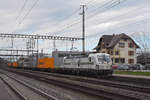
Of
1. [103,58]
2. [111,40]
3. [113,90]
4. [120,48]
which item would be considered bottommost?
[113,90]

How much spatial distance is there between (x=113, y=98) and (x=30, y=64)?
49.3 meters

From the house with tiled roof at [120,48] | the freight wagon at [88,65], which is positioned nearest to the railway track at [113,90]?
the freight wagon at [88,65]

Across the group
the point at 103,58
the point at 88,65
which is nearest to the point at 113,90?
the point at 103,58

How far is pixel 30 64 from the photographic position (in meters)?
59.1

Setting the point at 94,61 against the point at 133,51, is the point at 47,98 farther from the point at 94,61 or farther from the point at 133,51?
the point at 133,51

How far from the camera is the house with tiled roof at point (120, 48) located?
6126 centimetres

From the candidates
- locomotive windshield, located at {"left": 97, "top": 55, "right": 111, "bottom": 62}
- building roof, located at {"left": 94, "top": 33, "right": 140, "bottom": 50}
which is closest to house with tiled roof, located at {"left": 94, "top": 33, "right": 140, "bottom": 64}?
building roof, located at {"left": 94, "top": 33, "right": 140, "bottom": 50}

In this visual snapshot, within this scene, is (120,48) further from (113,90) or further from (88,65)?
(113,90)

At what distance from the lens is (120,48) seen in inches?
2468

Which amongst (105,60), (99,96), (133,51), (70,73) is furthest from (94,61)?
(133,51)

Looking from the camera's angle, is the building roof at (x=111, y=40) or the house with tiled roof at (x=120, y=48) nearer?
the house with tiled roof at (x=120, y=48)

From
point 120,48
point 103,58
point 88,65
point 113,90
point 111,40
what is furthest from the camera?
point 111,40

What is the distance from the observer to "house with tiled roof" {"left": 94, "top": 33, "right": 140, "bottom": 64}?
61.3 meters

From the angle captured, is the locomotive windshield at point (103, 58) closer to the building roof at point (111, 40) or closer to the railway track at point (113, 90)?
the railway track at point (113, 90)
